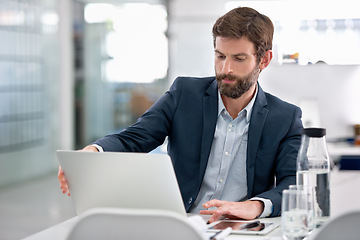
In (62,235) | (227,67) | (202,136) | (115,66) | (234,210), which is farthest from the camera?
(115,66)

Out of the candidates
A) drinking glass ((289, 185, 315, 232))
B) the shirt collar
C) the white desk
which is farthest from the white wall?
drinking glass ((289, 185, 315, 232))

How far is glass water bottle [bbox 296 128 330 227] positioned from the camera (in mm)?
1841

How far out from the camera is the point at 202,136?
2373 mm

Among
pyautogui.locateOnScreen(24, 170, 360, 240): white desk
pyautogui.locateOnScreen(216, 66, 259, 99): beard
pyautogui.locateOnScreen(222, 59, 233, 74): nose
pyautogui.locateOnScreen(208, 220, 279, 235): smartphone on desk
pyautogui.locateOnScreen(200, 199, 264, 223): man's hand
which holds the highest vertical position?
pyautogui.locateOnScreen(222, 59, 233, 74): nose

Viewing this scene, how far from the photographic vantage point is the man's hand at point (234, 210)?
75.3 inches

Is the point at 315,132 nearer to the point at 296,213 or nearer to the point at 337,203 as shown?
the point at 296,213

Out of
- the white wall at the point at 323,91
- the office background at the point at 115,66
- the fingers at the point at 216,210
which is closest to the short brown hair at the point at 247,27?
the fingers at the point at 216,210

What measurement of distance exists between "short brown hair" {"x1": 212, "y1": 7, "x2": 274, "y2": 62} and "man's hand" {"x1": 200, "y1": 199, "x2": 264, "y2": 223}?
0.66m

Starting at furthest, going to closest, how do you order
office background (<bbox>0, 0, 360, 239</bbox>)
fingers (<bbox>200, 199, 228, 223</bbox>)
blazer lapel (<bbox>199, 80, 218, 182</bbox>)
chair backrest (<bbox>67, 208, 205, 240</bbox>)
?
1. office background (<bbox>0, 0, 360, 239</bbox>)
2. blazer lapel (<bbox>199, 80, 218, 182</bbox>)
3. fingers (<bbox>200, 199, 228, 223</bbox>)
4. chair backrest (<bbox>67, 208, 205, 240</bbox>)

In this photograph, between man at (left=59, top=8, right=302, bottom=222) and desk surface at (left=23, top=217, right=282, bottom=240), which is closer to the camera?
desk surface at (left=23, top=217, right=282, bottom=240)

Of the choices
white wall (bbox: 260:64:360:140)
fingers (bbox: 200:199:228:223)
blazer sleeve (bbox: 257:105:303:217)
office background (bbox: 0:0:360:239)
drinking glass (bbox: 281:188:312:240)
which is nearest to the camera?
drinking glass (bbox: 281:188:312:240)

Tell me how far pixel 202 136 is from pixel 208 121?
0.23 feet

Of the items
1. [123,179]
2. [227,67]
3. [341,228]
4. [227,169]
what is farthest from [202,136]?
[341,228]

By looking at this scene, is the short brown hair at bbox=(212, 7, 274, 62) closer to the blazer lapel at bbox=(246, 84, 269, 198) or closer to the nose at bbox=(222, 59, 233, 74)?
the nose at bbox=(222, 59, 233, 74)
